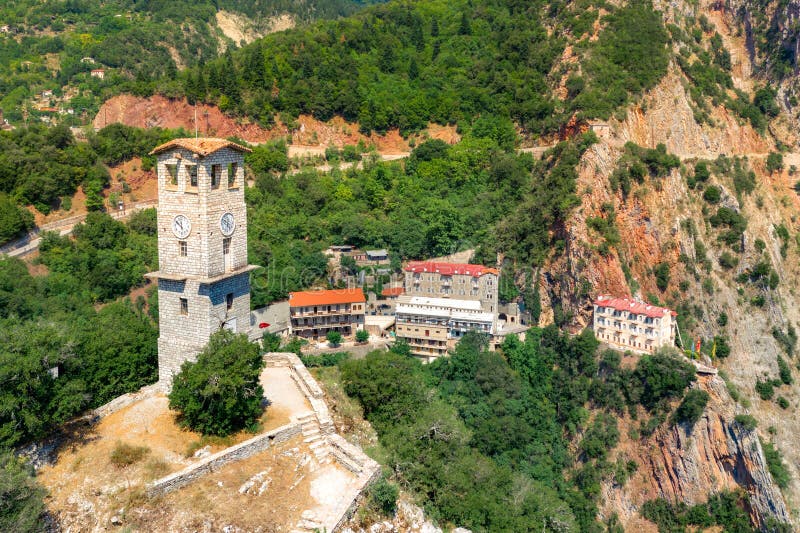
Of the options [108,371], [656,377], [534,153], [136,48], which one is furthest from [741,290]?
[136,48]

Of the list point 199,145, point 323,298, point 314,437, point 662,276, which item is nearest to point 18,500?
point 314,437

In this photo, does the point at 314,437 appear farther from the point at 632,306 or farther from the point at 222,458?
the point at 632,306

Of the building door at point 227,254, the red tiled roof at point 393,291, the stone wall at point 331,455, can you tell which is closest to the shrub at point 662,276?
the red tiled roof at point 393,291

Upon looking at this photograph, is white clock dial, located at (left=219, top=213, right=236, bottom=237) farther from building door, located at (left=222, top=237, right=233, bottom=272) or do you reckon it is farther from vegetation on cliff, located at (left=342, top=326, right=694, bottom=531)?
vegetation on cliff, located at (left=342, top=326, right=694, bottom=531)

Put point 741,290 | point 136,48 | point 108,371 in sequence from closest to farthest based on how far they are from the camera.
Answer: point 108,371 < point 741,290 < point 136,48

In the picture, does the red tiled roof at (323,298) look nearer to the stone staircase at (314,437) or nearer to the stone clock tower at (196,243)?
the stone clock tower at (196,243)

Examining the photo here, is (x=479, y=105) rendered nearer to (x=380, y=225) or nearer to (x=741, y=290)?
(x=380, y=225)
